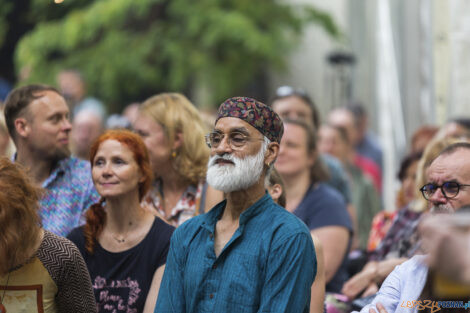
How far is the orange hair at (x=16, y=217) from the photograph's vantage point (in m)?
4.07

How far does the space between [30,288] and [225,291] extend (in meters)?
0.99

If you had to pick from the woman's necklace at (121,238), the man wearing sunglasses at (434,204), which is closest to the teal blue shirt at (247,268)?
the man wearing sunglasses at (434,204)

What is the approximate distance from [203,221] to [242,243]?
0.31m

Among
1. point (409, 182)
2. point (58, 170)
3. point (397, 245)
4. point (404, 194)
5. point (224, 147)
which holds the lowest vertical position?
→ point (397, 245)

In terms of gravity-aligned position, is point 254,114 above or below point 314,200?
above

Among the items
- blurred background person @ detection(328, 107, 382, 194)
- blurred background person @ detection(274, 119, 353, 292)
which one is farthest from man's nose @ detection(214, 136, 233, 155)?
blurred background person @ detection(328, 107, 382, 194)

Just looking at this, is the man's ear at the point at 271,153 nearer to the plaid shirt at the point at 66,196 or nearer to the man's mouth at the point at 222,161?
the man's mouth at the point at 222,161

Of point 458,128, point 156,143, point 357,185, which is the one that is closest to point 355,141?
point 357,185

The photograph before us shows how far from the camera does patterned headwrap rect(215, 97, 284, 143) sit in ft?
14.0

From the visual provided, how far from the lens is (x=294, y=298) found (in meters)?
3.95

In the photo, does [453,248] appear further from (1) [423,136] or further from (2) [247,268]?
(1) [423,136]

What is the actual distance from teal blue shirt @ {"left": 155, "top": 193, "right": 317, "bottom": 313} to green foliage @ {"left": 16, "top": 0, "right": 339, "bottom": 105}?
9.86m

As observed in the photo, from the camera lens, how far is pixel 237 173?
13.9 ft

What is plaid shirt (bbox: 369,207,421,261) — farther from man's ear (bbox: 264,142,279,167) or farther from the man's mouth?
the man's mouth
